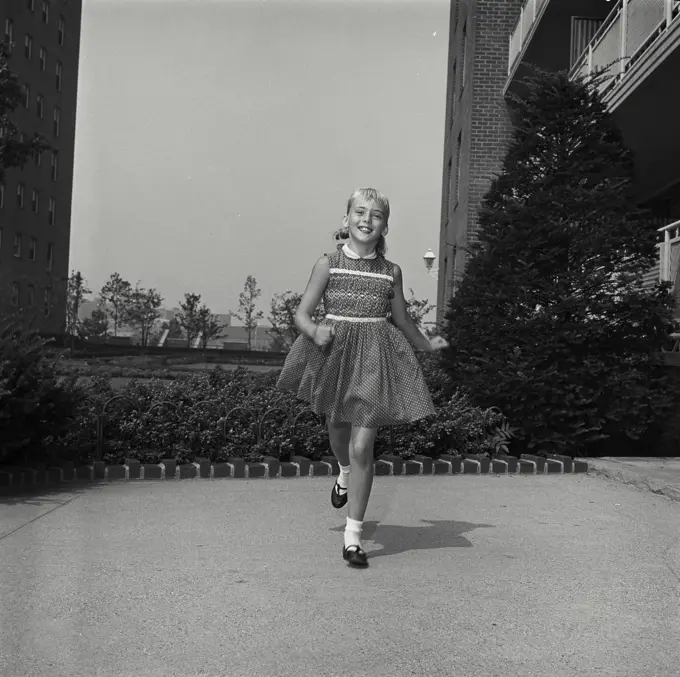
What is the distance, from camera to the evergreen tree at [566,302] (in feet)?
27.4

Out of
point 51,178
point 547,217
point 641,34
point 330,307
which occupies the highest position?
point 51,178

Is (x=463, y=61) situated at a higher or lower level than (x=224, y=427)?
higher

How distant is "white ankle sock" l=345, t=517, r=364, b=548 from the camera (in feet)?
14.9

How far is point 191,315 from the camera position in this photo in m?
43.8

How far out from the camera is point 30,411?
247 inches

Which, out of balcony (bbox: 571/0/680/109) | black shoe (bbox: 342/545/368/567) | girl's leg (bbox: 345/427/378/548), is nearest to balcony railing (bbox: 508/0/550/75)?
balcony (bbox: 571/0/680/109)

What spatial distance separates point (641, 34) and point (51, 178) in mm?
45969

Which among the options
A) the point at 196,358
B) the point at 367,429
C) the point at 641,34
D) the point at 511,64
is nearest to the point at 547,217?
the point at 641,34

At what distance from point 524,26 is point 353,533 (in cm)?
1372

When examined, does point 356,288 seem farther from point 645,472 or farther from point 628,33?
point 628,33

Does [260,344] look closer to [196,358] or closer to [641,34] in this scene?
[196,358]

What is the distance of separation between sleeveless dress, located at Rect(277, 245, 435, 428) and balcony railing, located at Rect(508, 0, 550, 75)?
36.2ft

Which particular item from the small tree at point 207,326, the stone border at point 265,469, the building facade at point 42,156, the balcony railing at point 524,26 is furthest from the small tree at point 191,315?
the stone border at point 265,469

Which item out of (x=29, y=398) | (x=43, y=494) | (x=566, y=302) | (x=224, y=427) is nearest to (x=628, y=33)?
(x=566, y=302)
